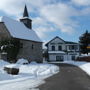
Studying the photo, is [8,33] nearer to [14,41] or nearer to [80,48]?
[14,41]

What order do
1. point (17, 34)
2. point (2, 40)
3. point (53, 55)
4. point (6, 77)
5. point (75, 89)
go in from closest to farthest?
1. point (75, 89)
2. point (6, 77)
3. point (2, 40)
4. point (17, 34)
5. point (53, 55)

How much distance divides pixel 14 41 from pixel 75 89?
29282 mm

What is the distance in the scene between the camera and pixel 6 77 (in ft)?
53.2

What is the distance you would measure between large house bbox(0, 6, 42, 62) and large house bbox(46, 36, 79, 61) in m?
14.5

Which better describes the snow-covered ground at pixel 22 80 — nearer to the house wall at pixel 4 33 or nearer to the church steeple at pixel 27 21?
the house wall at pixel 4 33

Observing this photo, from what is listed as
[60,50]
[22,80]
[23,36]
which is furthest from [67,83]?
[60,50]

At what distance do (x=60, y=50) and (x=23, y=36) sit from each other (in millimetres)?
25404

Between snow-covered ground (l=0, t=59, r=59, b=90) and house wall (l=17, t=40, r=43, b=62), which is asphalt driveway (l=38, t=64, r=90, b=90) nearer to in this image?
snow-covered ground (l=0, t=59, r=59, b=90)

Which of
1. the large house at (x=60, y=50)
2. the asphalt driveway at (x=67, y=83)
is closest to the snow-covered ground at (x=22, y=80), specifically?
the asphalt driveway at (x=67, y=83)

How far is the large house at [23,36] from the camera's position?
1578 inches

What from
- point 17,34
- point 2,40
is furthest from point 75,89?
point 17,34

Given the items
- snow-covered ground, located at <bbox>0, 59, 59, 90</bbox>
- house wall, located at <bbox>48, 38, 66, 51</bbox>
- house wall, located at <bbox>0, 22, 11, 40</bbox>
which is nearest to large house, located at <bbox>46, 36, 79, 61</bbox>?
house wall, located at <bbox>48, 38, 66, 51</bbox>

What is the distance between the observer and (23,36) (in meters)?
44.1

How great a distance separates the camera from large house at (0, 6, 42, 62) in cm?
4008
